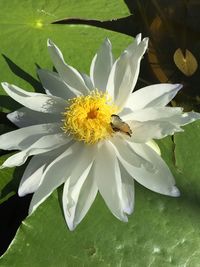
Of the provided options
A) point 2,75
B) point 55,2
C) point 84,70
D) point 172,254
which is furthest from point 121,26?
point 172,254

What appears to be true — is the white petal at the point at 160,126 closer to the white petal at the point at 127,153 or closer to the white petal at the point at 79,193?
the white petal at the point at 127,153

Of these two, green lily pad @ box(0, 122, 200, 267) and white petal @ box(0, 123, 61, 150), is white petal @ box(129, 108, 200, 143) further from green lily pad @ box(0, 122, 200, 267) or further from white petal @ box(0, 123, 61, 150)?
white petal @ box(0, 123, 61, 150)

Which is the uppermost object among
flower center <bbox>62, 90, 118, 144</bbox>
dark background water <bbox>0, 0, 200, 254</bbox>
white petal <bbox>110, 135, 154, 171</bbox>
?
flower center <bbox>62, 90, 118, 144</bbox>

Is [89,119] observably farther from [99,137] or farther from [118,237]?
[118,237]

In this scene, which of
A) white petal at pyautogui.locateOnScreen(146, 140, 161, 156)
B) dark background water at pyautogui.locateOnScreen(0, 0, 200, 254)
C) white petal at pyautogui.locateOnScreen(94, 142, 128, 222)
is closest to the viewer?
white petal at pyautogui.locateOnScreen(94, 142, 128, 222)

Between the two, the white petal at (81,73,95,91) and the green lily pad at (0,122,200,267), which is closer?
the green lily pad at (0,122,200,267)

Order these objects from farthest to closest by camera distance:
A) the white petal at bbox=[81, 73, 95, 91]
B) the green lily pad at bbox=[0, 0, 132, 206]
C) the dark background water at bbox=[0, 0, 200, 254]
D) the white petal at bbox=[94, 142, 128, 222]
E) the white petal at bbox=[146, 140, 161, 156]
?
the dark background water at bbox=[0, 0, 200, 254], the green lily pad at bbox=[0, 0, 132, 206], the white petal at bbox=[81, 73, 95, 91], the white petal at bbox=[146, 140, 161, 156], the white petal at bbox=[94, 142, 128, 222]

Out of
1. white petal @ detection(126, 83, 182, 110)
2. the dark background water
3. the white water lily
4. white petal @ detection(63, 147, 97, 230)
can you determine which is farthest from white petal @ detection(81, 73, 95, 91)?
the dark background water

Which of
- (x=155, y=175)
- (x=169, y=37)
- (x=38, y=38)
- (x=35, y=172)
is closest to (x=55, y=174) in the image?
(x=35, y=172)
